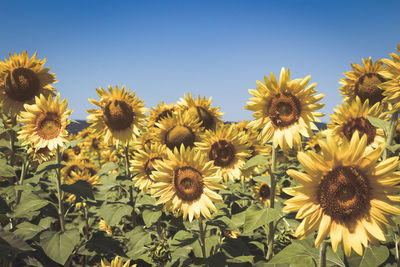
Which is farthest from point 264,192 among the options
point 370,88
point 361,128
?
point 370,88

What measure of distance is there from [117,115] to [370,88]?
3.82 metres

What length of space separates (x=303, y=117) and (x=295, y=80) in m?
0.38

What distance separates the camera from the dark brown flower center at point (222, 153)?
3.67m

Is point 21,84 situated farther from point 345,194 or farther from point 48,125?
point 345,194

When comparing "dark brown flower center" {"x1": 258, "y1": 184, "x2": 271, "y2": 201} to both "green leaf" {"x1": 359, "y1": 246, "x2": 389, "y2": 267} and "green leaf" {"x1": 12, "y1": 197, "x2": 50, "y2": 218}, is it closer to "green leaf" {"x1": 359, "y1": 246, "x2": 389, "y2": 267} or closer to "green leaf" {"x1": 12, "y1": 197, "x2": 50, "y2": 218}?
"green leaf" {"x1": 359, "y1": 246, "x2": 389, "y2": 267}

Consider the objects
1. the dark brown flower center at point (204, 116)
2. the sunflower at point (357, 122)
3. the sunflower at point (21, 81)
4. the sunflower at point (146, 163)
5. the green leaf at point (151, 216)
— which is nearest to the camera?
the green leaf at point (151, 216)

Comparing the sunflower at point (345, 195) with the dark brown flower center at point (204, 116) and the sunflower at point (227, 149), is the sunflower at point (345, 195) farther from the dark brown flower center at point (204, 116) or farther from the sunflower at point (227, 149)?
the dark brown flower center at point (204, 116)

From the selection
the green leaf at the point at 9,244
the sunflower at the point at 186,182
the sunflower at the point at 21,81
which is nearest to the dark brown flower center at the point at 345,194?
the sunflower at the point at 186,182

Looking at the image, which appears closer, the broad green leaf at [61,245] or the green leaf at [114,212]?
the broad green leaf at [61,245]

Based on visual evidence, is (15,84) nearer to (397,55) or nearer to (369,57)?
(397,55)

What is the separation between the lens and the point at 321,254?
205cm

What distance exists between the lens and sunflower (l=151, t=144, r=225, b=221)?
2.78 meters

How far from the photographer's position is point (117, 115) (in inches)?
152

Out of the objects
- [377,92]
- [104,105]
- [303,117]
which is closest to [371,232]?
[303,117]
